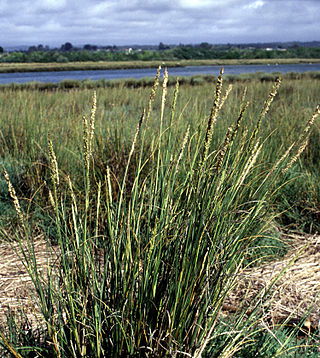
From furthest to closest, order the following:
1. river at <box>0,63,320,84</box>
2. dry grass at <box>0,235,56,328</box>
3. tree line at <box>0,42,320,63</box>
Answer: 1. tree line at <box>0,42,320,63</box>
2. river at <box>0,63,320,84</box>
3. dry grass at <box>0,235,56,328</box>

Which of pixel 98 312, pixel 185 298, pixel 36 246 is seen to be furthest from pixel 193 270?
pixel 36 246

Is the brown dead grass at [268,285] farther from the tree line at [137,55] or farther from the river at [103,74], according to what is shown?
the tree line at [137,55]

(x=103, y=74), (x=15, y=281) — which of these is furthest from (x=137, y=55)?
(x=15, y=281)

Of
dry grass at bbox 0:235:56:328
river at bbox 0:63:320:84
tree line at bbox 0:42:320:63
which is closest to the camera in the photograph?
dry grass at bbox 0:235:56:328

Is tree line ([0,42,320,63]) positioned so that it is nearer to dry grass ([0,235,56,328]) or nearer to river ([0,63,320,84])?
river ([0,63,320,84])

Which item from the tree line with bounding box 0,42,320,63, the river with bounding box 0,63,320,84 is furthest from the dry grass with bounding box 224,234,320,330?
the tree line with bounding box 0,42,320,63

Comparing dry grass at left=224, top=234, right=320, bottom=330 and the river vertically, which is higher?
the river

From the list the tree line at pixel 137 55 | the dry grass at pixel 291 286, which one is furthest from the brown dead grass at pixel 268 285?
the tree line at pixel 137 55

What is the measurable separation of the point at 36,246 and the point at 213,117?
7.82 feet

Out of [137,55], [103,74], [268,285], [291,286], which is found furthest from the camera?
[137,55]

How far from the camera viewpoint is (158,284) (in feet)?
4.74

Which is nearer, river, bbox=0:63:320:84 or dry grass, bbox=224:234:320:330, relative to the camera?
dry grass, bbox=224:234:320:330

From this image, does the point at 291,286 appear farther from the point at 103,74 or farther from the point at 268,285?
the point at 103,74

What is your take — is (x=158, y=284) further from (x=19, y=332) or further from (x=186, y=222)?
(x=19, y=332)
